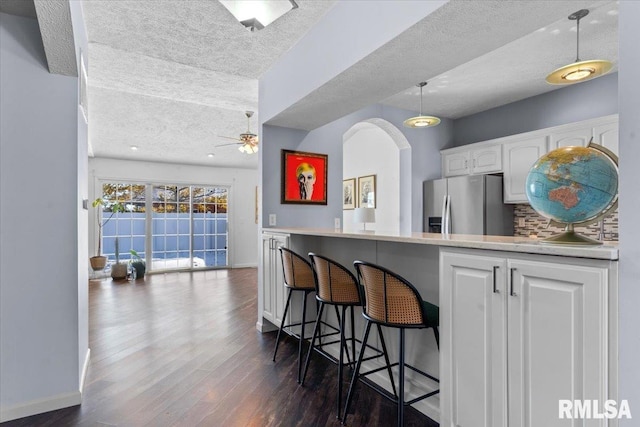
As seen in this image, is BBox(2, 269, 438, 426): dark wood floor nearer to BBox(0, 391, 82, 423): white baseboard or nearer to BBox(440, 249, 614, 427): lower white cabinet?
BBox(0, 391, 82, 423): white baseboard

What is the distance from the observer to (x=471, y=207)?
4336 mm

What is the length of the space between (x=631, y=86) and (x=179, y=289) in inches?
237

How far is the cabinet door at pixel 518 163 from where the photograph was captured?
397 cm

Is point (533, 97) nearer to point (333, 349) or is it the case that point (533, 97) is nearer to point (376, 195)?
point (376, 195)

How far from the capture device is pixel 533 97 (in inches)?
168

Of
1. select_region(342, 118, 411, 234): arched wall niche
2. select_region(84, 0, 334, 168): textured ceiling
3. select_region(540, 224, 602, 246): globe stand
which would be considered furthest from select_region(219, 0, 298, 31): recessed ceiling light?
select_region(342, 118, 411, 234): arched wall niche

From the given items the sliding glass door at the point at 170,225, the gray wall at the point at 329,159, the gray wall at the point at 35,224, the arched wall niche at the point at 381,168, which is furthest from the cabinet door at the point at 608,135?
the sliding glass door at the point at 170,225

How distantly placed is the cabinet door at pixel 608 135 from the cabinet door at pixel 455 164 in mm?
1439

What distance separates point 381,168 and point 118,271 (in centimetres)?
538

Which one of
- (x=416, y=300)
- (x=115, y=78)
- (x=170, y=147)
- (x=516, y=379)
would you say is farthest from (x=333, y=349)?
(x=170, y=147)

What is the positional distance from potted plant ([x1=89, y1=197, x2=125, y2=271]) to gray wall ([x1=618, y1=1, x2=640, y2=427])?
763 centimetres

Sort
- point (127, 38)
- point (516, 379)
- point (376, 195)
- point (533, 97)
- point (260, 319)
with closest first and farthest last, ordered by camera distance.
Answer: point (516, 379)
point (127, 38)
point (260, 319)
point (533, 97)
point (376, 195)

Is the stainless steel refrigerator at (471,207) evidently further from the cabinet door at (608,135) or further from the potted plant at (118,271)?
the potted plant at (118,271)

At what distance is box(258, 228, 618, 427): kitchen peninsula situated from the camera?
1.14 meters
